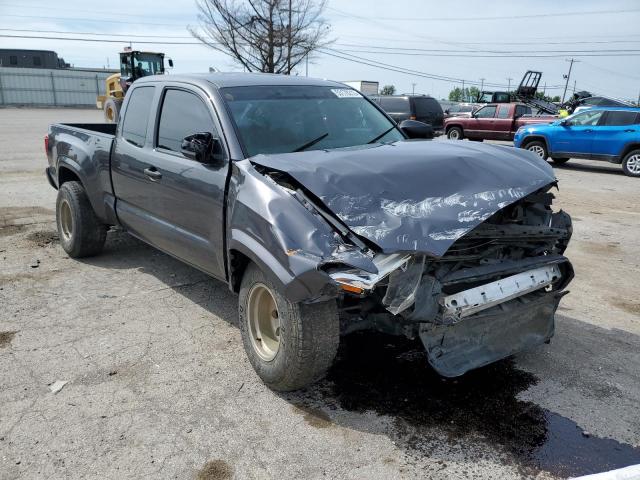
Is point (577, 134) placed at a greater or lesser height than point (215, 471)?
greater

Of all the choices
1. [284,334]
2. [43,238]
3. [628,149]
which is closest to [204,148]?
[284,334]

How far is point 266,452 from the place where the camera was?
2.91 m

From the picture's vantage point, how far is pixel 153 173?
4430 millimetres

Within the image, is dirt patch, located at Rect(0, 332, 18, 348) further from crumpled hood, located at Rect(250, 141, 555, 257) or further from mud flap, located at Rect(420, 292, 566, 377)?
mud flap, located at Rect(420, 292, 566, 377)

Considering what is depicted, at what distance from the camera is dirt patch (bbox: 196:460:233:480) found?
2717mm

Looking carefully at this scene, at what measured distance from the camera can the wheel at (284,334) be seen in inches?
123

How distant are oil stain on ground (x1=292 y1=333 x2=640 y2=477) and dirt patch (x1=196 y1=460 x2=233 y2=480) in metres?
0.76

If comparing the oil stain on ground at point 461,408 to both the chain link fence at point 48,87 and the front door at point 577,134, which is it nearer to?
the front door at point 577,134

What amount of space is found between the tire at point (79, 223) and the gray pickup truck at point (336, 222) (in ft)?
4.45

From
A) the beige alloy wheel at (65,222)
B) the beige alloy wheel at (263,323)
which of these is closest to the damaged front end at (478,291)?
the beige alloy wheel at (263,323)

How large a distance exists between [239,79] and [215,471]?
2.99 meters

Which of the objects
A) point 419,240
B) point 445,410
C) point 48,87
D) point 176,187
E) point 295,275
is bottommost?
point 48,87

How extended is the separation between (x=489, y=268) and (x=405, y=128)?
2.19 meters

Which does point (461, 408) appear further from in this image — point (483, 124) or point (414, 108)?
point (483, 124)
